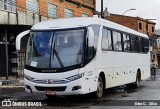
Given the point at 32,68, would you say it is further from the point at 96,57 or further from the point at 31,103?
the point at 96,57

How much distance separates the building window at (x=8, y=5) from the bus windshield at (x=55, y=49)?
1416cm

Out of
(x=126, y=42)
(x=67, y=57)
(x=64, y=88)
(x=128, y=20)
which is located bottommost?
(x=64, y=88)

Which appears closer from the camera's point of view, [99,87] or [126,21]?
[99,87]

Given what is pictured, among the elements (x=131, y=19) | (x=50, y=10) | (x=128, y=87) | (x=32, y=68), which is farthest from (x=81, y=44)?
(x=131, y=19)

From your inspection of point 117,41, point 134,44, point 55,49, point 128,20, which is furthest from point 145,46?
point 128,20

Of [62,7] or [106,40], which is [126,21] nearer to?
[62,7]

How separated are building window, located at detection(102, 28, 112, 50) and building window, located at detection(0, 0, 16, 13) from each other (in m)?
13.0

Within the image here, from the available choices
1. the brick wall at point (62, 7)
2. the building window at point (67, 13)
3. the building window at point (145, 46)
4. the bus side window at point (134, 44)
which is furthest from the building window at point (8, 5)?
the building window at point (67, 13)

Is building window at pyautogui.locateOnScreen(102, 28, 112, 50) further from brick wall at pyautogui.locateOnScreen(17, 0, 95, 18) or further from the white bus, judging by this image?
brick wall at pyautogui.locateOnScreen(17, 0, 95, 18)

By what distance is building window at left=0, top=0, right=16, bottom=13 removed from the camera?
27833mm

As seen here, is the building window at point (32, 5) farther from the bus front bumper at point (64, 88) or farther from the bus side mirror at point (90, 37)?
the bus front bumper at point (64, 88)

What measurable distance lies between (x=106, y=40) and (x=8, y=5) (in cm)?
1428

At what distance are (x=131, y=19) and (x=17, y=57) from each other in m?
53.0

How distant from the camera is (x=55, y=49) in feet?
45.3
